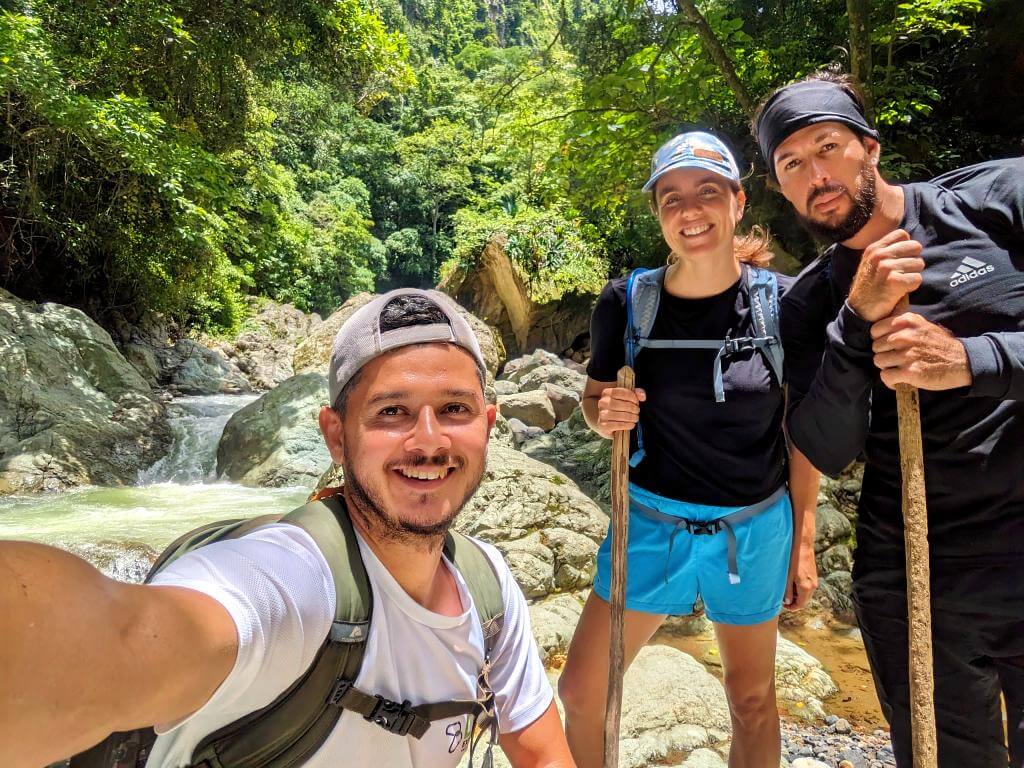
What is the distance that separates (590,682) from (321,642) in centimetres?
121

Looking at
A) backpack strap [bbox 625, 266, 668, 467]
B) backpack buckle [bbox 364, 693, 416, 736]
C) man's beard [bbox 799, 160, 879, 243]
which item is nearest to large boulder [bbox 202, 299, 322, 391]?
backpack strap [bbox 625, 266, 668, 467]

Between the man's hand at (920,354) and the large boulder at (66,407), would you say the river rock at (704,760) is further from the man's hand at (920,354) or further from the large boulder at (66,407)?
the large boulder at (66,407)

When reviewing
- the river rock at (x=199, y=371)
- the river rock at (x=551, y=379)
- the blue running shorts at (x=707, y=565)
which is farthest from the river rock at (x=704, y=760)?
the river rock at (x=199, y=371)

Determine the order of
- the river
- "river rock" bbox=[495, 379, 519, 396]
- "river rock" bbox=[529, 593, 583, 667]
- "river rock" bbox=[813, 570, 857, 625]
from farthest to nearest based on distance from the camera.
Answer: "river rock" bbox=[495, 379, 519, 396]
"river rock" bbox=[813, 570, 857, 625]
the river
"river rock" bbox=[529, 593, 583, 667]

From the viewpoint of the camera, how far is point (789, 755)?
3.05 m

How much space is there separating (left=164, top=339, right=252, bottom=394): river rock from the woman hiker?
42.2 feet

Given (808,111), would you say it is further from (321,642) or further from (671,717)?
(671,717)

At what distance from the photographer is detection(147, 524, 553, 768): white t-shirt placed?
908 millimetres

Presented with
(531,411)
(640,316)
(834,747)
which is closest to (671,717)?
(834,747)

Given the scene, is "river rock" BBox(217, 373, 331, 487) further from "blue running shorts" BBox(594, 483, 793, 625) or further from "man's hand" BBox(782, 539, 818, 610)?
"man's hand" BBox(782, 539, 818, 610)

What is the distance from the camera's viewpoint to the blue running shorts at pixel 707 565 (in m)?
1.91

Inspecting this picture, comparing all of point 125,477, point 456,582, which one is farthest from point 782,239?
point 125,477

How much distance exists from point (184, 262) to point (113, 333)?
3.37 meters

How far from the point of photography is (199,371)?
1391 centimetres
